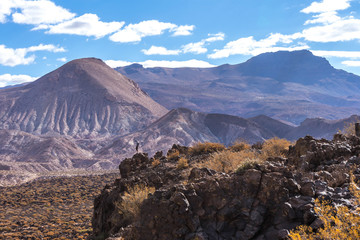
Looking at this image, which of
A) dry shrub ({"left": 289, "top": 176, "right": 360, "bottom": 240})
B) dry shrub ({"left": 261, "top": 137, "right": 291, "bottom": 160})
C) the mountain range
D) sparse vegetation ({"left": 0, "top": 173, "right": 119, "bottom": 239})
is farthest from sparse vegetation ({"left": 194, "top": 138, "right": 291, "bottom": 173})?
the mountain range

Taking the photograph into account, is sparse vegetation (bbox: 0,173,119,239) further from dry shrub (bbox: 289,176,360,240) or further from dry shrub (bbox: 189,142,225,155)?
dry shrub (bbox: 289,176,360,240)

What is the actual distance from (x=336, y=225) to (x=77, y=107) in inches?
5522

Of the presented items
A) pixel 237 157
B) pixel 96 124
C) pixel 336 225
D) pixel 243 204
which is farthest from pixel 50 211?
pixel 96 124

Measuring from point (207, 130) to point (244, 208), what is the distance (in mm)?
109277

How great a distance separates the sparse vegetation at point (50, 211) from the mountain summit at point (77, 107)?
82.0m

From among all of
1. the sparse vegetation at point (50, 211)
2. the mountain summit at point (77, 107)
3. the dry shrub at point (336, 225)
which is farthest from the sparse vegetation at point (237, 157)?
the mountain summit at point (77, 107)

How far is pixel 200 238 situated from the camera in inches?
311

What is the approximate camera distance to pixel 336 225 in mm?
6465

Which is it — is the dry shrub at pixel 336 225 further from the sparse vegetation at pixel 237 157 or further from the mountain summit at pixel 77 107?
the mountain summit at pixel 77 107

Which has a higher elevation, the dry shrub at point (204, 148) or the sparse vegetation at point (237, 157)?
the sparse vegetation at point (237, 157)

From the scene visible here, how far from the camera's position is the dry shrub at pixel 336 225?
5895 mm

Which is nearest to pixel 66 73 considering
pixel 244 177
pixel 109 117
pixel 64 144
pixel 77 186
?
pixel 109 117

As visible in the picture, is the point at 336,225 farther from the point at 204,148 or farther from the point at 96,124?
the point at 96,124

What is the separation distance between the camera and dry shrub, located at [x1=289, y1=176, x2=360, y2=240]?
5.89 meters
